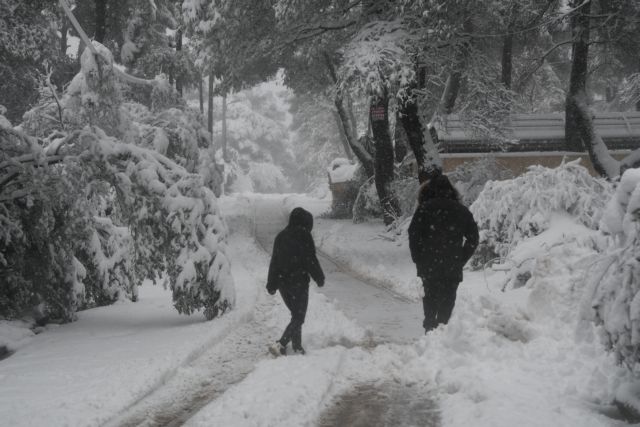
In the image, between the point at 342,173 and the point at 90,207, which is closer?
the point at 90,207

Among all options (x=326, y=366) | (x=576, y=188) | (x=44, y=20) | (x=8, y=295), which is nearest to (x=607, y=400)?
(x=326, y=366)

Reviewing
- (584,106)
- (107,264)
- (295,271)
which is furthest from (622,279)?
(584,106)

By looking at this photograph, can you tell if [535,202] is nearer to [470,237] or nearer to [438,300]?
[470,237]

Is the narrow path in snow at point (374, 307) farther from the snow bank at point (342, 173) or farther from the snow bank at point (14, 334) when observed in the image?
the snow bank at point (342, 173)

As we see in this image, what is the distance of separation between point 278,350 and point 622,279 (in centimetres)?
379

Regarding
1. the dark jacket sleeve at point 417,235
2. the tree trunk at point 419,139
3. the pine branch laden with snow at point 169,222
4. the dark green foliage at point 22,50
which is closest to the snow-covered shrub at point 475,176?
the tree trunk at point 419,139

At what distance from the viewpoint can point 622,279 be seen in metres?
3.91

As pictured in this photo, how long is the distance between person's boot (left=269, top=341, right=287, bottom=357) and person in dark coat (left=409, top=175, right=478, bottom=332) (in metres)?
1.76

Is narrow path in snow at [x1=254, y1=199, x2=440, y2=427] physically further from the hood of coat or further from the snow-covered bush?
the snow-covered bush

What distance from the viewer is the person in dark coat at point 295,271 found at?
261 inches

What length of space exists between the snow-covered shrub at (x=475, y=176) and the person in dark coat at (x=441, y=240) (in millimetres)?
8300

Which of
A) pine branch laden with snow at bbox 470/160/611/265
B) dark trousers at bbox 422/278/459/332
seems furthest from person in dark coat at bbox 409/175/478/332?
pine branch laden with snow at bbox 470/160/611/265

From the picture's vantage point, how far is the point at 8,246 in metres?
8.05

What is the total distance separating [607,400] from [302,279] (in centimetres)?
343
